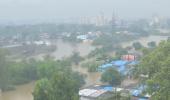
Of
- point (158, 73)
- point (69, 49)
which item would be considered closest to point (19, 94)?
point (158, 73)

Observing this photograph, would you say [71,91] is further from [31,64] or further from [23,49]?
[23,49]

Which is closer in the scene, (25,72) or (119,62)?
(25,72)

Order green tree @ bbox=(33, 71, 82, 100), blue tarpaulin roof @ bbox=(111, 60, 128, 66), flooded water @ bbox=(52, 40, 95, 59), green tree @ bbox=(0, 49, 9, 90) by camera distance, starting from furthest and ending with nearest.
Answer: flooded water @ bbox=(52, 40, 95, 59)
blue tarpaulin roof @ bbox=(111, 60, 128, 66)
green tree @ bbox=(0, 49, 9, 90)
green tree @ bbox=(33, 71, 82, 100)

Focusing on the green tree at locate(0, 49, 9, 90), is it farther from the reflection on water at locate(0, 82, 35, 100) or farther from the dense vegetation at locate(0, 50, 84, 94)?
the reflection on water at locate(0, 82, 35, 100)

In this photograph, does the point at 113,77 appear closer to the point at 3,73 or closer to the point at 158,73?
the point at 3,73

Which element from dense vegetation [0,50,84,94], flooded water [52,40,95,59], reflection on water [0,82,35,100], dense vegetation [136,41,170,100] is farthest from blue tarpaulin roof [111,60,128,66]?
dense vegetation [136,41,170,100]

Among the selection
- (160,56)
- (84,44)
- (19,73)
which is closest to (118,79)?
(19,73)

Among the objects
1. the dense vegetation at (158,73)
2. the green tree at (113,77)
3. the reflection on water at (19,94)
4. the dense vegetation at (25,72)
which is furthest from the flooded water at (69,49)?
the dense vegetation at (158,73)

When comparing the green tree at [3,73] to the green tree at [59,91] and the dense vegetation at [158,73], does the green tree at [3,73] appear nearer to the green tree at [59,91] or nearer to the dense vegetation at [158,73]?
the green tree at [59,91]
